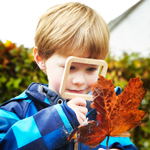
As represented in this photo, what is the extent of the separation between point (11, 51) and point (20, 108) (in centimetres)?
106

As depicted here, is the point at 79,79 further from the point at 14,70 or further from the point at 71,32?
the point at 14,70

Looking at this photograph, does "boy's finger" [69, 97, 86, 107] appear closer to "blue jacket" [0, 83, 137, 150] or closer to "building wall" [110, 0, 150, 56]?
"blue jacket" [0, 83, 137, 150]

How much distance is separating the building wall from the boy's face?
4.21 m

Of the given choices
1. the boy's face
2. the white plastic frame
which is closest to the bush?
the boy's face

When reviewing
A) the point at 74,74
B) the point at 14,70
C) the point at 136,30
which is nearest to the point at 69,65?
the point at 74,74

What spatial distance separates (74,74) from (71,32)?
279 millimetres

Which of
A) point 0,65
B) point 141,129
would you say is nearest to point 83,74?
point 0,65

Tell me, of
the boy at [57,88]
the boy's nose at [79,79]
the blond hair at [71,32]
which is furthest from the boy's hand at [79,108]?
the blond hair at [71,32]

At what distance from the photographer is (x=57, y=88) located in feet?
3.80

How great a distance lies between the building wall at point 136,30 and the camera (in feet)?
17.9

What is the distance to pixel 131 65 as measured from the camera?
2656 millimetres

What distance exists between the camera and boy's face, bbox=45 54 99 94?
999 millimetres

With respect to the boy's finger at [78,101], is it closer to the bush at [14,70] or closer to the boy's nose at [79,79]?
the boy's nose at [79,79]

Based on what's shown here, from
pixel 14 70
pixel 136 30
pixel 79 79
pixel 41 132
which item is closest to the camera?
pixel 41 132
